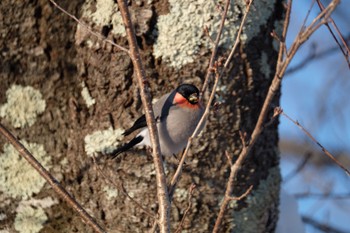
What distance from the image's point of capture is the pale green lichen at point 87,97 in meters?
2.63

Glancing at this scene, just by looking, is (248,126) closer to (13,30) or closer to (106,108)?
(106,108)

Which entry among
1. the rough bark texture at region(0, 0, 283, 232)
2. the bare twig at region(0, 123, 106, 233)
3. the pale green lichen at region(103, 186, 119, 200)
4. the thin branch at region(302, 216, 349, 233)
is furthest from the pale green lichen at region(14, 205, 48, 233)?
the thin branch at region(302, 216, 349, 233)

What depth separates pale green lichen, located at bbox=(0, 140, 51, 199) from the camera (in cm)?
263

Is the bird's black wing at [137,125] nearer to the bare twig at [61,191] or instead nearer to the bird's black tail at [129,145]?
the bird's black tail at [129,145]

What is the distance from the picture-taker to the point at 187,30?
261 cm

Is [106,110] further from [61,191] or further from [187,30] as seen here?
[61,191]

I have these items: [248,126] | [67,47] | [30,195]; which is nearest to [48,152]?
[30,195]

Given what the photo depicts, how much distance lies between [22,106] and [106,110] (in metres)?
0.33

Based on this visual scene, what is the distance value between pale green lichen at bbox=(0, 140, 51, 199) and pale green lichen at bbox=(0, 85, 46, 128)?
0.28ft

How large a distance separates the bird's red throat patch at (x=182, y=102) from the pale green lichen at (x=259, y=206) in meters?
0.42

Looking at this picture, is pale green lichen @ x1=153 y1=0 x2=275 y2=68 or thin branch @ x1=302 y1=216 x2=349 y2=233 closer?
pale green lichen @ x1=153 y1=0 x2=275 y2=68

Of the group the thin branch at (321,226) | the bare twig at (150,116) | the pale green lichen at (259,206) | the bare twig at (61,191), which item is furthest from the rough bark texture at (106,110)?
the thin branch at (321,226)

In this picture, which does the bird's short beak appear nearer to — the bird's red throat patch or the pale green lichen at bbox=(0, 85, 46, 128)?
the bird's red throat patch

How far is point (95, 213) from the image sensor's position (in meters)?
2.59
